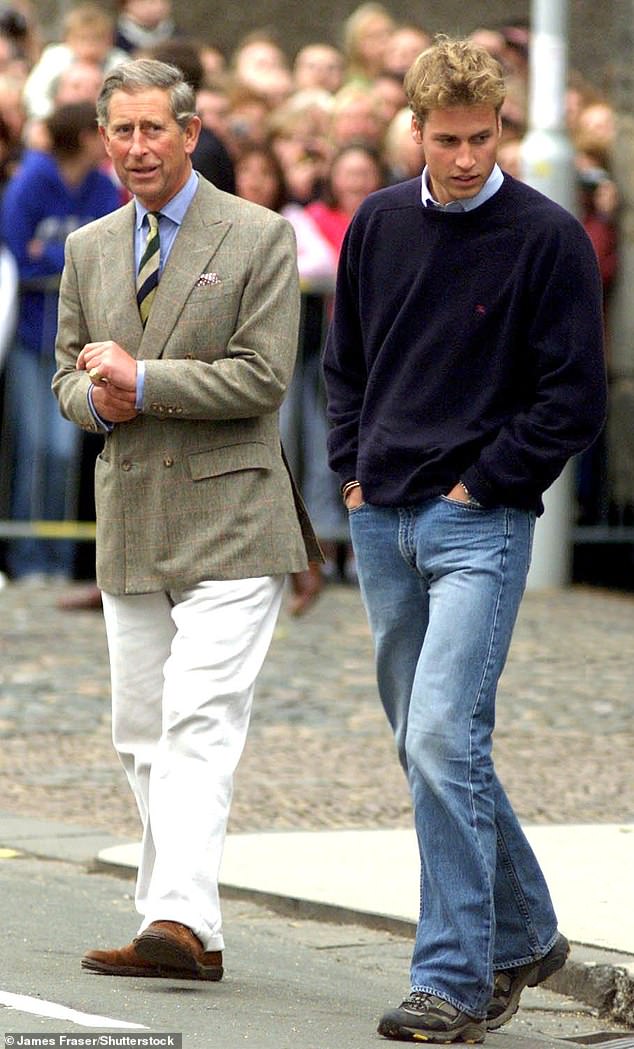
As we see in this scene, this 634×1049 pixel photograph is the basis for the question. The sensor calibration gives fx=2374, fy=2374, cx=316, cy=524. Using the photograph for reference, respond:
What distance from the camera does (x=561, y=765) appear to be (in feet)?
28.3

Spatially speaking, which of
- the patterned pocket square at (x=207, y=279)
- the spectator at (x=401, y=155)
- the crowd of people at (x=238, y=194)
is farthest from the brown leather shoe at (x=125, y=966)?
the spectator at (x=401, y=155)

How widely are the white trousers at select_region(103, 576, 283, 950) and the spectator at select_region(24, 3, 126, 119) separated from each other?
8.83 metres

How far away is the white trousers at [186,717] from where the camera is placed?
211 inches

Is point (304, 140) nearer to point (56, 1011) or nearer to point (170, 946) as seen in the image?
point (170, 946)

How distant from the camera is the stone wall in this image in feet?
78.5

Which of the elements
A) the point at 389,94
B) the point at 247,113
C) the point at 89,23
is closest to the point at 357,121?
the point at 247,113

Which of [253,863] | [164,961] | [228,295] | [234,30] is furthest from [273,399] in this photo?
[234,30]

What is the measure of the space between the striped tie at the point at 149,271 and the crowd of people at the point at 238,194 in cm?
561

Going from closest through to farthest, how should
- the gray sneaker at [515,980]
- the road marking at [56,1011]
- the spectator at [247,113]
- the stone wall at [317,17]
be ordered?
1. the road marking at [56,1011]
2. the gray sneaker at [515,980]
3. the spectator at [247,113]
4. the stone wall at [317,17]

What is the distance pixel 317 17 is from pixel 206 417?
1929cm

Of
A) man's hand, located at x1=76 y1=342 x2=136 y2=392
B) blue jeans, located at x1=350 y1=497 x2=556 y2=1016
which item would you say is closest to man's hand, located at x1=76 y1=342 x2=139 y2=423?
man's hand, located at x1=76 y1=342 x2=136 y2=392

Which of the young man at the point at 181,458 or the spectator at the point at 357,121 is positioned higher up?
the spectator at the point at 357,121

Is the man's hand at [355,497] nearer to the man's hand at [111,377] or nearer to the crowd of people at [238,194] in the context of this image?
the man's hand at [111,377]

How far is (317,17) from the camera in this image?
24141mm
